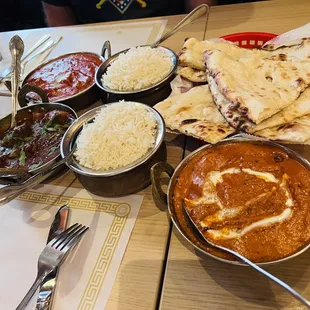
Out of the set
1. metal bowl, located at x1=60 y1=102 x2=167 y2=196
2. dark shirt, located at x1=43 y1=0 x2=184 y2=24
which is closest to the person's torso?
dark shirt, located at x1=43 y1=0 x2=184 y2=24

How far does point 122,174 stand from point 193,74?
0.72 metres

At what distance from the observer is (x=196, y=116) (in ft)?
4.64

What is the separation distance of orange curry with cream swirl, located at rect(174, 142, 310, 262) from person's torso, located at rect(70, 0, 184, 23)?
211 centimetres

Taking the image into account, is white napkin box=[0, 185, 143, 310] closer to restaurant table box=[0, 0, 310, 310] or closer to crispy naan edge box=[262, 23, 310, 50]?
restaurant table box=[0, 0, 310, 310]

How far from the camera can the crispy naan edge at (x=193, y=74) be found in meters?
1.62

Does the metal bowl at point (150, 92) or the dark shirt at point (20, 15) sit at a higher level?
the metal bowl at point (150, 92)

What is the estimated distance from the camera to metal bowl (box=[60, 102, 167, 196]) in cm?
123

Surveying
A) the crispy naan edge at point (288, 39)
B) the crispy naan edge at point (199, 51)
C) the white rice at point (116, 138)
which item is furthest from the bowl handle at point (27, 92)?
the crispy naan edge at point (288, 39)

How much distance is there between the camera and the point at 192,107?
146 centimetres

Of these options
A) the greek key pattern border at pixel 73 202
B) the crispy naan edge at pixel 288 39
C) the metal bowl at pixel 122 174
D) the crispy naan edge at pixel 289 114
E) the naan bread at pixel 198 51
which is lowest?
the greek key pattern border at pixel 73 202

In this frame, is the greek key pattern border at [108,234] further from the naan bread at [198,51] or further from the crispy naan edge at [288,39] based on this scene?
the crispy naan edge at [288,39]

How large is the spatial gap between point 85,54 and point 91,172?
47.1 inches

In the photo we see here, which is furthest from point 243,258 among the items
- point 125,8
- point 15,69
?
point 125,8

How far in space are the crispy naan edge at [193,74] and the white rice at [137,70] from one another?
0.08 metres
